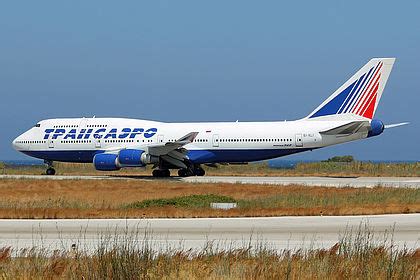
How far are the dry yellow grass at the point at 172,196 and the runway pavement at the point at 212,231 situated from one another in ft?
6.92

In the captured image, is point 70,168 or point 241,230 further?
point 70,168

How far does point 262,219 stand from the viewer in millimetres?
23125

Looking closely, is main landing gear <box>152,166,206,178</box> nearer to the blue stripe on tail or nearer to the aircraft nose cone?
the blue stripe on tail

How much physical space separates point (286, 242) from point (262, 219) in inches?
239

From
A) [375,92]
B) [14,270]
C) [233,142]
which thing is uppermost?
[375,92]

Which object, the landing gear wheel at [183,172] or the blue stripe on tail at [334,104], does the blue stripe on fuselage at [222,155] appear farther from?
the blue stripe on tail at [334,104]

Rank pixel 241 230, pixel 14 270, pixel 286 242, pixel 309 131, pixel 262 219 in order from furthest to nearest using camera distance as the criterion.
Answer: pixel 309 131 < pixel 262 219 < pixel 241 230 < pixel 286 242 < pixel 14 270

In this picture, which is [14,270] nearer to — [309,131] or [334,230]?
[334,230]

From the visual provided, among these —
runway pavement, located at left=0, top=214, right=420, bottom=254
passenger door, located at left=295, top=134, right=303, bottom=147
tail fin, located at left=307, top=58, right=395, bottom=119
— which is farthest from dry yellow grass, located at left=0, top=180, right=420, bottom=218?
tail fin, located at left=307, top=58, right=395, bottom=119

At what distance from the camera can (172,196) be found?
3534 centimetres

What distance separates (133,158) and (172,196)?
14.2 metres

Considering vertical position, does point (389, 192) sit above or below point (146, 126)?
below

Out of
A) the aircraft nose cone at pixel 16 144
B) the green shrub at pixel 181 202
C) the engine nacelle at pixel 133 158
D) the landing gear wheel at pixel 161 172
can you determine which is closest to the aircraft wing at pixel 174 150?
the engine nacelle at pixel 133 158

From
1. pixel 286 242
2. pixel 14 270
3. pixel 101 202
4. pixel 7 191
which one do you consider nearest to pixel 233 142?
pixel 7 191
